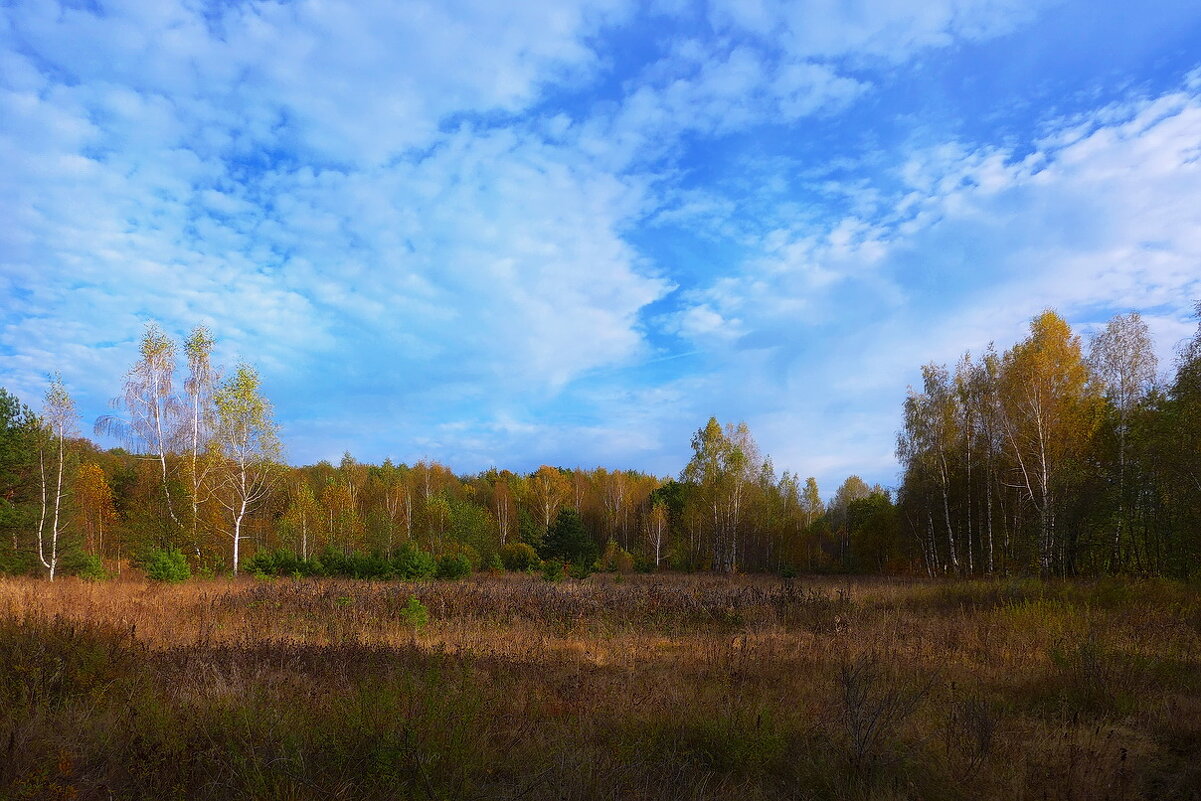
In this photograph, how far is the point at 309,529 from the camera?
35031 mm

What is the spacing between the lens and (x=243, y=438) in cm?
2341

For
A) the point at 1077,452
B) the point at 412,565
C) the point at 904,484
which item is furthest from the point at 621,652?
the point at 904,484

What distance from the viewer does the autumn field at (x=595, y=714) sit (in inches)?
149

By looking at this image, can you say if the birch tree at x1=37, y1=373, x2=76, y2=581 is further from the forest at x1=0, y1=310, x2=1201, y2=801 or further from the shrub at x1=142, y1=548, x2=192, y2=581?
the shrub at x1=142, y1=548, x2=192, y2=581

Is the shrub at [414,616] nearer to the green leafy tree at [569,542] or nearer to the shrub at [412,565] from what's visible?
the shrub at [412,565]

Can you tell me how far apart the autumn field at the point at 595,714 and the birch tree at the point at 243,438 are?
14.3 metres

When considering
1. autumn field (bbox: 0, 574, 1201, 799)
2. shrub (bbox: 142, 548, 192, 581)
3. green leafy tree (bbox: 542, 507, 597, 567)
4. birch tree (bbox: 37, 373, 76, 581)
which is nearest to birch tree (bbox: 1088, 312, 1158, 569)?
autumn field (bbox: 0, 574, 1201, 799)

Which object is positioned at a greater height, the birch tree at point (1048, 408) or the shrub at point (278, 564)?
the birch tree at point (1048, 408)

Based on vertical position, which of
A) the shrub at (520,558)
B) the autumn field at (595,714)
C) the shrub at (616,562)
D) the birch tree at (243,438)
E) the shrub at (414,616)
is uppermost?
the birch tree at (243,438)

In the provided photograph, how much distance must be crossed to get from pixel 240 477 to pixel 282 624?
1577cm

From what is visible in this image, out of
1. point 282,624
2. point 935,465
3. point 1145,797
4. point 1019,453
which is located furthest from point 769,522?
point 1145,797

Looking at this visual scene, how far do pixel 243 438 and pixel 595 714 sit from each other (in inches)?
898

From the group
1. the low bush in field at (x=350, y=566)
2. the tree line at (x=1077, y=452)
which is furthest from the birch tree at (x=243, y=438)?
the tree line at (x=1077, y=452)

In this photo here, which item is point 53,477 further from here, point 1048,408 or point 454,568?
point 1048,408
